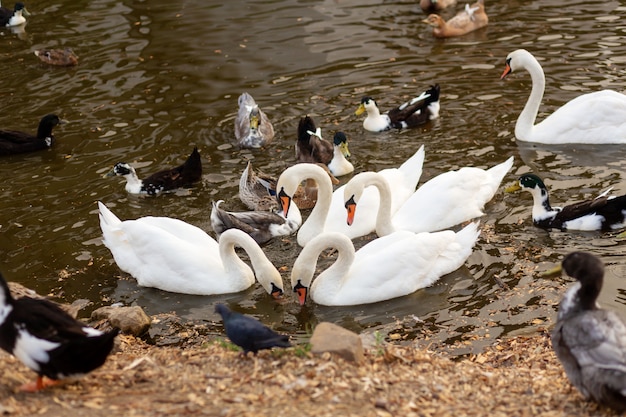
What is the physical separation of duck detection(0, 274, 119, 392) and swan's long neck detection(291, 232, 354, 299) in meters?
3.01

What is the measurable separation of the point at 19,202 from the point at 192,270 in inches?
135

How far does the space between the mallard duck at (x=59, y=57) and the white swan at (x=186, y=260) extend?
7077mm

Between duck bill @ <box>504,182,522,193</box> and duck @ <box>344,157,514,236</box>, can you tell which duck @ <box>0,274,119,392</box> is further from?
duck bill @ <box>504,182,522,193</box>

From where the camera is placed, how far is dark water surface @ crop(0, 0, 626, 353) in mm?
8961

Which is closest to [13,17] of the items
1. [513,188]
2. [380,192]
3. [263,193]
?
[263,193]

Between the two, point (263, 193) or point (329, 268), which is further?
point (263, 193)

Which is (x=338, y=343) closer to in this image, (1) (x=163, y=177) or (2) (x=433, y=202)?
(2) (x=433, y=202)

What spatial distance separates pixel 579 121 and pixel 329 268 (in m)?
4.81

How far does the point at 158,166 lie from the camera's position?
12305 millimetres

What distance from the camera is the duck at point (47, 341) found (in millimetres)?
5852

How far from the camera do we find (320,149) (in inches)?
473

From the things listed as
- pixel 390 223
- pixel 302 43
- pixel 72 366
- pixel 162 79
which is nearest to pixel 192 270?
pixel 390 223

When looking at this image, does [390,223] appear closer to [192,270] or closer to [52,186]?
[192,270]

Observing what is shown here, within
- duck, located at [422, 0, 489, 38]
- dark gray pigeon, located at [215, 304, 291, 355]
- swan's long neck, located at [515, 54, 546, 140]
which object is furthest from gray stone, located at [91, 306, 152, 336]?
duck, located at [422, 0, 489, 38]
